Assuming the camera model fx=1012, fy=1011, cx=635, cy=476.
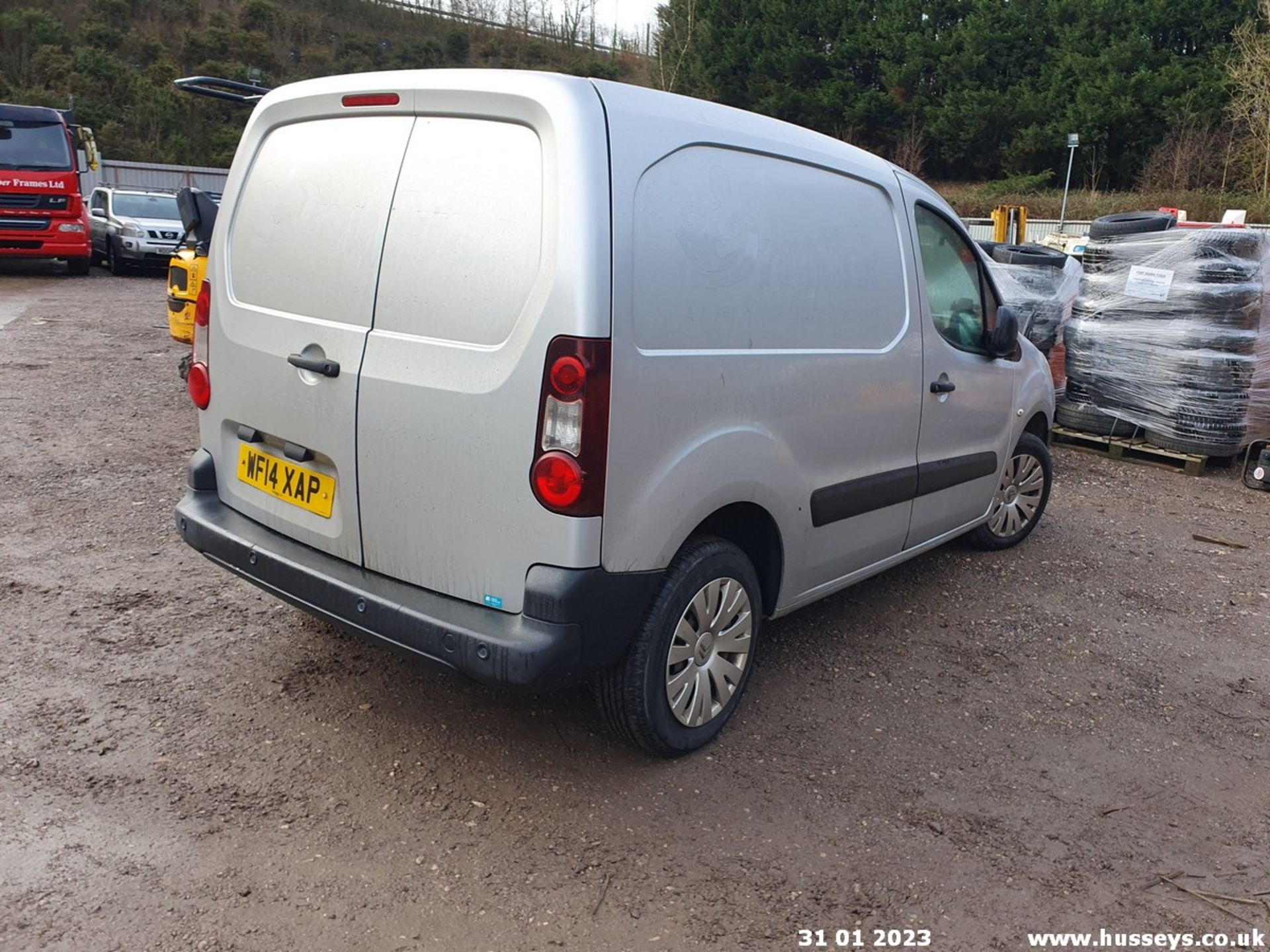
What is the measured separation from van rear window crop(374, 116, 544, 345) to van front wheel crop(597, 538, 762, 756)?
923 mm

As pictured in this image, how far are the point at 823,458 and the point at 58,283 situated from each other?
655 inches

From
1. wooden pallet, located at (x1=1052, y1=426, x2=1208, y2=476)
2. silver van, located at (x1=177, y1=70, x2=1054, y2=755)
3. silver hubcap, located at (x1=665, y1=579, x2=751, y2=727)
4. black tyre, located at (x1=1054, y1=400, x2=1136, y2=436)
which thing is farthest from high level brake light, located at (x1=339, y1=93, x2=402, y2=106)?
wooden pallet, located at (x1=1052, y1=426, x2=1208, y2=476)

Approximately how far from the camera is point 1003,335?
175 inches

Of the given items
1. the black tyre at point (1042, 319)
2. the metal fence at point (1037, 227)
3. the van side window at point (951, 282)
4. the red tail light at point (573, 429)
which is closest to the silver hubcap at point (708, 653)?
the red tail light at point (573, 429)

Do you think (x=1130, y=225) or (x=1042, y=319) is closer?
(x=1130, y=225)

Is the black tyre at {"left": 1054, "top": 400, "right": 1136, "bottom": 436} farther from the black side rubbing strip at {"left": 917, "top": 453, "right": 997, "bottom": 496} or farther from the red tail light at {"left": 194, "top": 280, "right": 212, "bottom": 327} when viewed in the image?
the red tail light at {"left": 194, "top": 280, "right": 212, "bottom": 327}

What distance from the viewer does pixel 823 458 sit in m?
3.51

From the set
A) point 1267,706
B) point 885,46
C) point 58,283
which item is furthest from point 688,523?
point 885,46

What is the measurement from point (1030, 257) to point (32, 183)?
14.8m

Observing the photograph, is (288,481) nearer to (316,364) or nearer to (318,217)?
(316,364)

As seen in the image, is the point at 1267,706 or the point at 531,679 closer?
the point at 531,679

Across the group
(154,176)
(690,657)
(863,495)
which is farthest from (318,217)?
(154,176)

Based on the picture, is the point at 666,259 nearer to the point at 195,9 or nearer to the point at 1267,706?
the point at 1267,706

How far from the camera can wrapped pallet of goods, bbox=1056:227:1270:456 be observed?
7.04 meters
